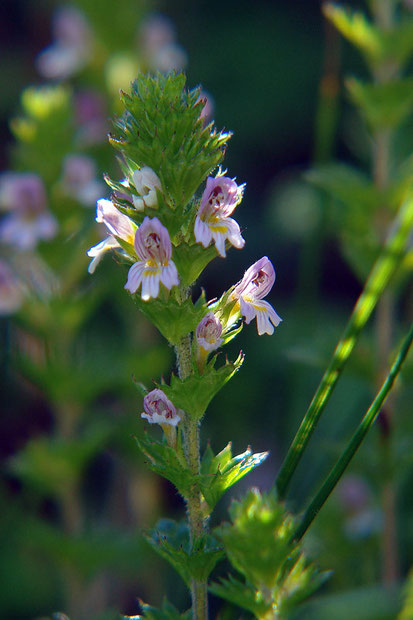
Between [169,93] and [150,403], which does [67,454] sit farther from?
[169,93]

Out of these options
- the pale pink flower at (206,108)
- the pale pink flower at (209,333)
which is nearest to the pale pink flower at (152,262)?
the pale pink flower at (209,333)

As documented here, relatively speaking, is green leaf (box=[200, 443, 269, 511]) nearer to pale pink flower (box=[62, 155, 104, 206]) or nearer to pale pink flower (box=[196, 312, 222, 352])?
pale pink flower (box=[196, 312, 222, 352])

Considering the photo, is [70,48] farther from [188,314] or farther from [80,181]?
[188,314]

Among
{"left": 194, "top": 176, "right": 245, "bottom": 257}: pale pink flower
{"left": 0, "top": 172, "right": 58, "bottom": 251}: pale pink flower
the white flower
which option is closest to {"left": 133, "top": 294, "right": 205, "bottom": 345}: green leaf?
{"left": 194, "top": 176, "right": 245, "bottom": 257}: pale pink flower

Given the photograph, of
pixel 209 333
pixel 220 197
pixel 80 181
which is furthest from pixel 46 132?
pixel 209 333

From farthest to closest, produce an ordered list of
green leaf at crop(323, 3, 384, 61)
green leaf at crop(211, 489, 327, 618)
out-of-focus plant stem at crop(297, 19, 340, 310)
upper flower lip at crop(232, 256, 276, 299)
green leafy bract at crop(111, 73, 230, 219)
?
1. out-of-focus plant stem at crop(297, 19, 340, 310)
2. green leaf at crop(323, 3, 384, 61)
3. upper flower lip at crop(232, 256, 276, 299)
4. green leafy bract at crop(111, 73, 230, 219)
5. green leaf at crop(211, 489, 327, 618)

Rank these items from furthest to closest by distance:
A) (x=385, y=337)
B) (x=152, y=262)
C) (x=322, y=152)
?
(x=322, y=152)
(x=385, y=337)
(x=152, y=262)
